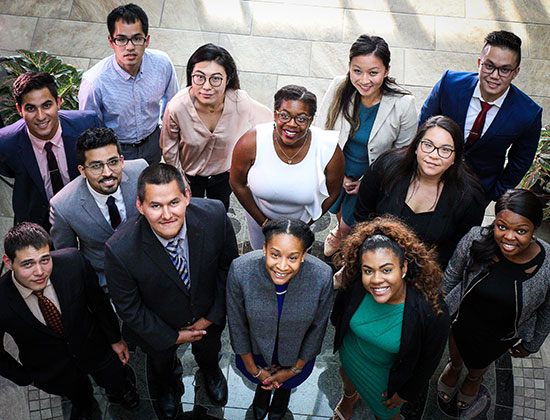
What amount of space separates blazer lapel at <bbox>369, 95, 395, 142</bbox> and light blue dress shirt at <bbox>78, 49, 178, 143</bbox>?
69.3 inches

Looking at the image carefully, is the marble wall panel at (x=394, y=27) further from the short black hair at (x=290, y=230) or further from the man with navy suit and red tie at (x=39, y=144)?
the short black hair at (x=290, y=230)

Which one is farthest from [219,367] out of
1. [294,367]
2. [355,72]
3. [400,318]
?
[355,72]

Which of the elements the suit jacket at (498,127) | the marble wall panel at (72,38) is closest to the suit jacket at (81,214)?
the suit jacket at (498,127)

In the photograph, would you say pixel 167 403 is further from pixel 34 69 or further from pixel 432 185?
pixel 34 69

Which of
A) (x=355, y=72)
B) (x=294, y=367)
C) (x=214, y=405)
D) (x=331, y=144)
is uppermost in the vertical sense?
(x=355, y=72)

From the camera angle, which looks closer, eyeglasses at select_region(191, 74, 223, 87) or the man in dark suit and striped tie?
the man in dark suit and striped tie

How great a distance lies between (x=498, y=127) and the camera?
4660 mm

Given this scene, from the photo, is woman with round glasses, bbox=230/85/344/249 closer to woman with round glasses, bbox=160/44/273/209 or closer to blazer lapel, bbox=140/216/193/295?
woman with round glasses, bbox=160/44/273/209

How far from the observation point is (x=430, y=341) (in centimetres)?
373

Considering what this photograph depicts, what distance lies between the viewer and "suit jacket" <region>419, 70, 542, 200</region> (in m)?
4.64

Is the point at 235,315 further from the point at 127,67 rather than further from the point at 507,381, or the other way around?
the point at 507,381

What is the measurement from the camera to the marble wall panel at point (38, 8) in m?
7.76

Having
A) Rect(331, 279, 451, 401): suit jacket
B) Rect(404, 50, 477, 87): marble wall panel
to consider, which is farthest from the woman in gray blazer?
Rect(404, 50, 477, 87): marble wall panel

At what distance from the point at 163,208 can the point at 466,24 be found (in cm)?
587
